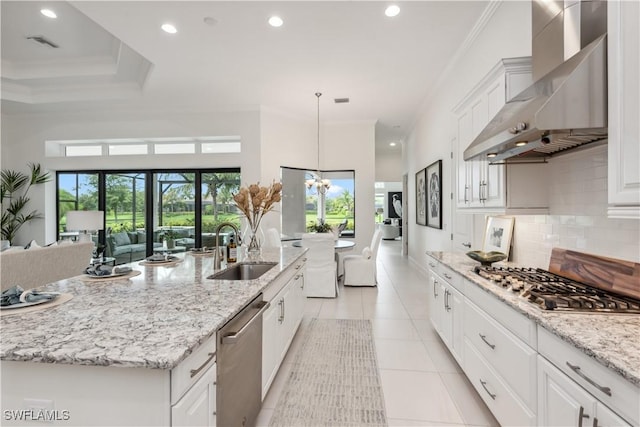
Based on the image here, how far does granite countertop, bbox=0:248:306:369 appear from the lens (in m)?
0.92

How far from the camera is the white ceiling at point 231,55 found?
3.11 meters

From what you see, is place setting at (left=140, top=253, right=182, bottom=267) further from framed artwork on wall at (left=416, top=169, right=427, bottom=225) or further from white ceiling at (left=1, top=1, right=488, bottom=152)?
framed artwork on wall at (left=416, top=169, right=427, bottom=225)

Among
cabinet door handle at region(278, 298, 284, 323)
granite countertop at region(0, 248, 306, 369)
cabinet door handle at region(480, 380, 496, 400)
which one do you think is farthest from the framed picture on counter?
granite countertop at region(0, 248, 306, 369)

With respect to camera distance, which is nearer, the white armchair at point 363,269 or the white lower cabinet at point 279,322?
the white lower cabinet at point 279,322

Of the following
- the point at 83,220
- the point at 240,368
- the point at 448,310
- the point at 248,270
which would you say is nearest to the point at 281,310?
the point at 248,270

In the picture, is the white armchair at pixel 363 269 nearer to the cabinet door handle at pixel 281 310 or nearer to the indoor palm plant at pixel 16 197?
the cabinet door handle at pixel 281 310

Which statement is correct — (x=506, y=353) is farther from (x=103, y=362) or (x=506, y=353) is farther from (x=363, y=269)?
(x=363, y=269)

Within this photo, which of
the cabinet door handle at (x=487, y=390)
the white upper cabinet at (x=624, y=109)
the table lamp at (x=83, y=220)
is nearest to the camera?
the white upper cabinet at (x=624, y=109)

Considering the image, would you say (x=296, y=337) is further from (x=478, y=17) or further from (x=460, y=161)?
(x=478, y=17)

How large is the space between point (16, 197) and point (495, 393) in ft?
29.2

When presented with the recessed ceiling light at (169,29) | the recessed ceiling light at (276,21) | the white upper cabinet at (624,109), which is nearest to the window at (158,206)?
the recessed ceiling light at (169,29)

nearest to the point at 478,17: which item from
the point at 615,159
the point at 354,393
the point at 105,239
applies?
the point at 615,159

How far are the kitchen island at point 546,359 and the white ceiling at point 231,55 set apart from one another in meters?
2.94

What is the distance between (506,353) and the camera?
1.55 m
